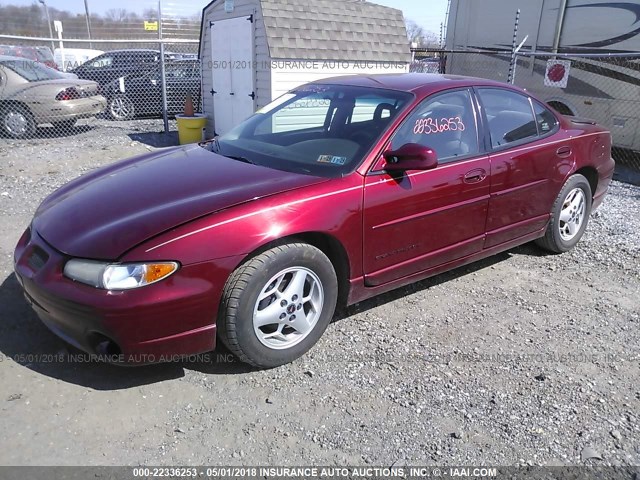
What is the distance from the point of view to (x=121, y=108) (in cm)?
1274

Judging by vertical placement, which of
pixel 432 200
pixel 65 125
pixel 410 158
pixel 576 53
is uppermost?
pixel 576 53

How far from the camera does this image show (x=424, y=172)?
3.47 m

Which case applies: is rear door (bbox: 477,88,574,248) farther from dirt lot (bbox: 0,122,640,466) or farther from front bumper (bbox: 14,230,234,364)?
front bumper (bbox: 14,230,234,364)

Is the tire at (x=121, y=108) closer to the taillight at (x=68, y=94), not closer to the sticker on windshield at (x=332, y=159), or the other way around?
the taillight at (x=68, y=94)

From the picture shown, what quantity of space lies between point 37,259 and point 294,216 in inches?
56.8

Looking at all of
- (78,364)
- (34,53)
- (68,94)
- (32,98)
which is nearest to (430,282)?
(78,364)

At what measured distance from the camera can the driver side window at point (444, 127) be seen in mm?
3504

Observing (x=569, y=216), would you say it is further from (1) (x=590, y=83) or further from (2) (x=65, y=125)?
(2) (x=65, y=125)

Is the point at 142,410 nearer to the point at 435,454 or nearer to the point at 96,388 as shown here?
the point at 96,388

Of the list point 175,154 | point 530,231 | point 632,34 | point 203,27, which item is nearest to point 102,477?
point 175,154

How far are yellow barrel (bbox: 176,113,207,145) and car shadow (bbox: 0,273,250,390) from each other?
7.08 m

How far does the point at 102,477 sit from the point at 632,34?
29.8 ft

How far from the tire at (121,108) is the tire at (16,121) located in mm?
2766

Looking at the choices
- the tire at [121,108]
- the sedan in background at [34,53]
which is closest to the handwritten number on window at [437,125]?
the tire at [121,108]
